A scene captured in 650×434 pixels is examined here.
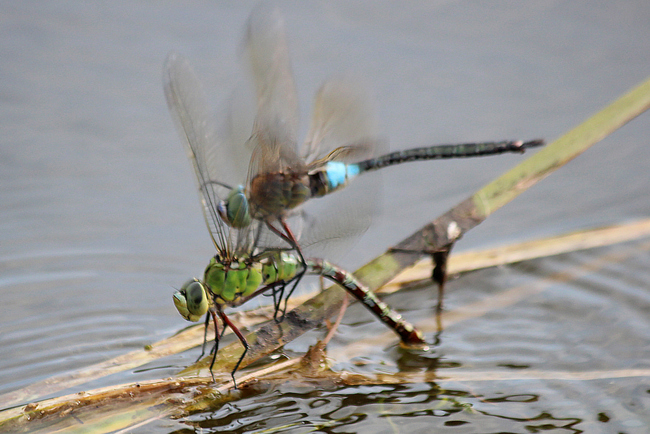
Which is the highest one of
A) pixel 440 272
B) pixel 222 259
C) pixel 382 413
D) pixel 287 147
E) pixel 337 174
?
pixel 287 147

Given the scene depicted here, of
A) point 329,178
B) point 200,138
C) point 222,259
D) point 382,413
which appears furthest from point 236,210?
point 382,413

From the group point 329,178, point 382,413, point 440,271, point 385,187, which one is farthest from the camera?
point 385,187

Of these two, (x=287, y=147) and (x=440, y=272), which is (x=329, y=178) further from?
(x=440, y=272)

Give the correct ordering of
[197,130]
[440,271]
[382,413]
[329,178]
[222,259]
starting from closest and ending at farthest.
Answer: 1. [382,413]
2. [197,130]
3. [222,259]
4. [329,178]
5. [440,271]

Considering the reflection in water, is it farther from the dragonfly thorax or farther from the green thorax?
the dragonfly thorax

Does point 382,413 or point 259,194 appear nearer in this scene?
point 382,413

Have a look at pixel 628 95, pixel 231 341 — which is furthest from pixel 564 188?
pixel 231 341

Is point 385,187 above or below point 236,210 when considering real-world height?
above

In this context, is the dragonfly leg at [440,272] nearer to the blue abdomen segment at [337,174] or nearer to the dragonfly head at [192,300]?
the blue abdomen segment at [337,174]

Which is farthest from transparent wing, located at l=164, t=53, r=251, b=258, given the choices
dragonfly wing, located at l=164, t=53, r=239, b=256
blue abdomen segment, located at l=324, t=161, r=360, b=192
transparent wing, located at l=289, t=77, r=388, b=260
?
blue abdomen segment, located at l=324, t=161, r=360, b=192
